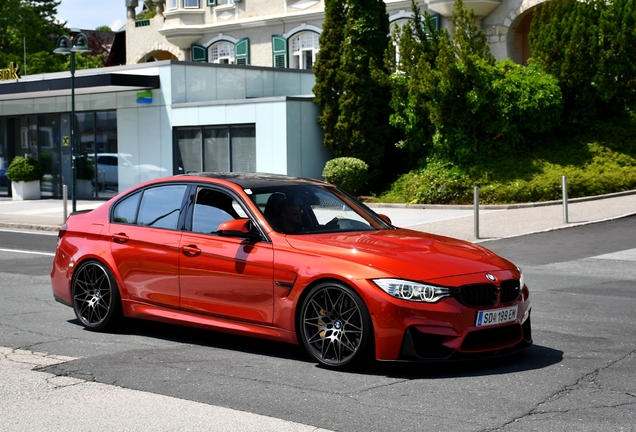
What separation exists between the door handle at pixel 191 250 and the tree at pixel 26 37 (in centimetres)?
5381

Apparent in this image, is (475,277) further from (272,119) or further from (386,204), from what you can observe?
(272,119)

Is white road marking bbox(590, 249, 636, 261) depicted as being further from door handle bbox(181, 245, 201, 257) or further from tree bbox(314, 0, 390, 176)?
tree bbox(314, 0, 390, 176)

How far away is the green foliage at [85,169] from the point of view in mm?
33406

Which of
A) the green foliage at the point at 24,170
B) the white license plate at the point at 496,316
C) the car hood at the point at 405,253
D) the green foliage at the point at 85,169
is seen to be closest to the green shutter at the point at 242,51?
the green foliage at the point at 85,169

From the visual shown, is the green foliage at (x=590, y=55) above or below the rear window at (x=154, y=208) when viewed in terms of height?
above

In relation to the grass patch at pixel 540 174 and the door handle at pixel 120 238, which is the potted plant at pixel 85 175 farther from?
the door handle at pixel 120 238

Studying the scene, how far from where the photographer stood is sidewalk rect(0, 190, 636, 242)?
19.8m

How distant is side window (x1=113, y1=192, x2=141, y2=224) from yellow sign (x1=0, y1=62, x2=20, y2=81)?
26794 mm

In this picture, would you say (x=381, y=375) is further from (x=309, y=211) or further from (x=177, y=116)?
(x=177, y=116)

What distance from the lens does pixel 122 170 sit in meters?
32.2

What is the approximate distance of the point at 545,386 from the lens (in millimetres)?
6625

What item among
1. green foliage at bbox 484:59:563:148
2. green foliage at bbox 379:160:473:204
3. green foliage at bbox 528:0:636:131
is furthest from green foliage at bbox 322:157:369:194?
green foliage at bbox 528:0:636:131

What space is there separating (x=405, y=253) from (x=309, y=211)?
1.18 metres

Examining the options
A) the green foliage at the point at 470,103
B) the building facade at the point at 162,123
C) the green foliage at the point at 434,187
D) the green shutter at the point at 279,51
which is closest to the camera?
the green foliage at the point at 434,187
